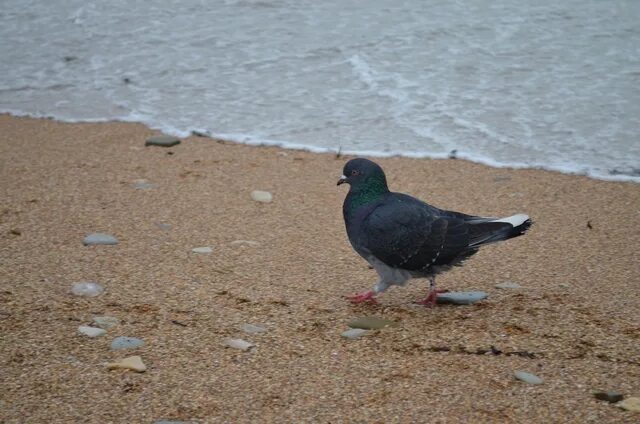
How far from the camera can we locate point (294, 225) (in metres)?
5.44

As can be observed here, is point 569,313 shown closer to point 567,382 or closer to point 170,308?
point 567,382

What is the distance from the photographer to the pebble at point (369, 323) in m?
3.93

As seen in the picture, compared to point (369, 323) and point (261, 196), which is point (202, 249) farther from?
point (369, 323)

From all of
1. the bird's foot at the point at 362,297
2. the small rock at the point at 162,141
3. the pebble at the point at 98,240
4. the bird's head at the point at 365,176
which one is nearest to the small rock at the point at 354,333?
the bird's foot at the point at 362,297

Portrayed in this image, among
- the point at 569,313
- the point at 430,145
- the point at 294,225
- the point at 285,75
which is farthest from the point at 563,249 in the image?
the point at 285,75

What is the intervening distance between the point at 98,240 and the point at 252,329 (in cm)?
147

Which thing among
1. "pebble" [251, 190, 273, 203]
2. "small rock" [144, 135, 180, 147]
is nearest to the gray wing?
"pebble" [251, 190, 273, 203]

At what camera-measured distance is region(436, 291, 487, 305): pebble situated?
4.25 meters

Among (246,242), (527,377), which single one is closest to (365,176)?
(246,242)

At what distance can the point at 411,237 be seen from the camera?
161 inches

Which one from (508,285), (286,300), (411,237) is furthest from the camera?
(508,285)

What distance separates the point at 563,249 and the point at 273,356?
228cm

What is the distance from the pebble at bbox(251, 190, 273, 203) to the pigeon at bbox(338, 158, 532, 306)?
1647 mm

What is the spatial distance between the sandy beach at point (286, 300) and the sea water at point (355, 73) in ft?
2.30
